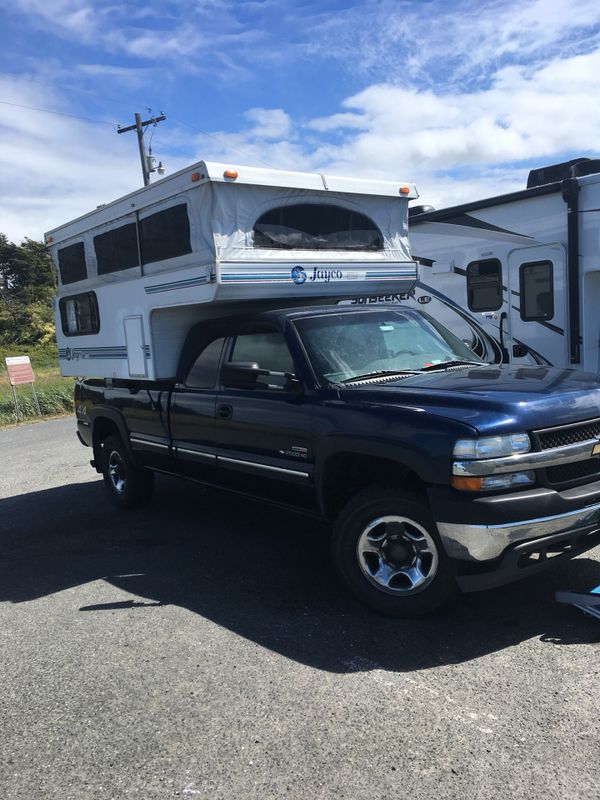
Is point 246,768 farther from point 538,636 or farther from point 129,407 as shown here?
point 129,407

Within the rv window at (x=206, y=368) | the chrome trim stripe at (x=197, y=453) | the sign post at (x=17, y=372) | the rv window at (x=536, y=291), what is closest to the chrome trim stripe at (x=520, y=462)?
the chrome trim stripe at (x=197, y=453)

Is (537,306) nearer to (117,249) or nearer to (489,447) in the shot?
(117,249)

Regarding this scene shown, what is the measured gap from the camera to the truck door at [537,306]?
25.2 ft

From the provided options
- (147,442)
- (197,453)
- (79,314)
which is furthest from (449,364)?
(79,314)

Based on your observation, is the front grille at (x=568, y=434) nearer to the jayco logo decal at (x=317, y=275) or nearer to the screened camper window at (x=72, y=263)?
the jayco logo decal at (x=317, y=275)

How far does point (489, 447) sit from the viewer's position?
348cm

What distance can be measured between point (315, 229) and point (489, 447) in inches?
126

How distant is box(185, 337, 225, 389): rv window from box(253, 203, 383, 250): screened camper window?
0.90 meters

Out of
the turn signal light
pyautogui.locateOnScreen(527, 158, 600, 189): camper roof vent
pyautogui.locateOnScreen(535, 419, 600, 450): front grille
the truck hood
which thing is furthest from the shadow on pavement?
pyautogui.locateOnScreen(527, 158, 600, 189): camper roof vent

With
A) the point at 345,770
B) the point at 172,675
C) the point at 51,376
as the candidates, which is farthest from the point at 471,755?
the point at 51,376

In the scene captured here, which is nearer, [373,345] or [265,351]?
[373,345]

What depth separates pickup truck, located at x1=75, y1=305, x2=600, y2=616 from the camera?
138 inches

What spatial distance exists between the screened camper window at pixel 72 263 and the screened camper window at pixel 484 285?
461cm

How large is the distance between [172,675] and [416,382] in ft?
7.18
